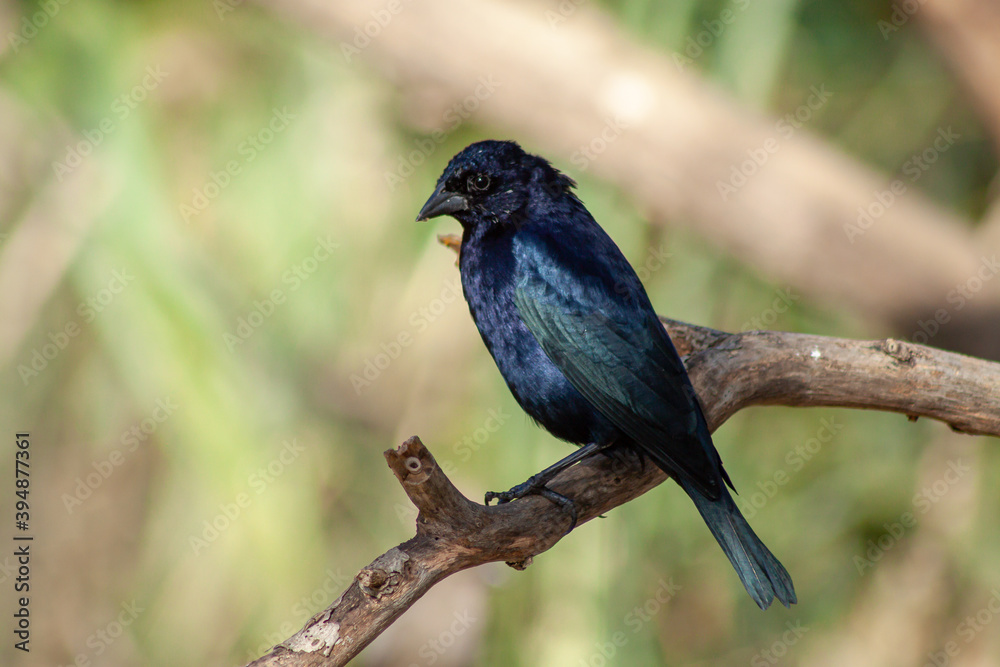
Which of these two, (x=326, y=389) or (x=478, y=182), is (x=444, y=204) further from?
(x=326, y=389)

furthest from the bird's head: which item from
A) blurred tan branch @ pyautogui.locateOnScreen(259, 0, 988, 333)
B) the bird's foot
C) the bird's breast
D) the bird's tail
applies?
blurred tan branch @ pyautogui.locateOnScreen(259, 0, 988, 333)

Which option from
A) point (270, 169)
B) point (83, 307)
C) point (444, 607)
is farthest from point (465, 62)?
point (444, 607)

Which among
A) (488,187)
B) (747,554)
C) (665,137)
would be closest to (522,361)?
(488,187)

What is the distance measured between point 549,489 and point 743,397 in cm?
87

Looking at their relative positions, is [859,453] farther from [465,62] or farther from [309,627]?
[309,627]

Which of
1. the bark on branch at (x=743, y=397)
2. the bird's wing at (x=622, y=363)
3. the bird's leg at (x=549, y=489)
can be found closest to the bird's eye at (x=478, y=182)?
the bird's wing at (x=622, y=363)

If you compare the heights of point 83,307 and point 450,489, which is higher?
point 450,489

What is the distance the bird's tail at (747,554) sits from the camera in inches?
96.2

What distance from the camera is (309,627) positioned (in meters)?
1.73

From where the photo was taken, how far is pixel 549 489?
241cm

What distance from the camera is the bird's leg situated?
2344mm

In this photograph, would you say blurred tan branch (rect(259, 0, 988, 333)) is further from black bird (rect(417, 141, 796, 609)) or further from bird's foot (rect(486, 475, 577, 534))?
bird's foot (rect(486, 475, 577, 534))

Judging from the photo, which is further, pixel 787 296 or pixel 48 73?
pixel 787 296

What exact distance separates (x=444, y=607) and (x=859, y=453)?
254cm
